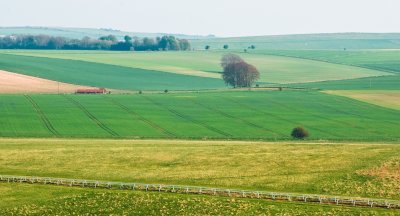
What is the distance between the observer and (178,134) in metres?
89.0

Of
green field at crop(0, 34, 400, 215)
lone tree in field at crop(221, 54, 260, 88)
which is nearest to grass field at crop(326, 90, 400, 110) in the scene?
green field at crop(0, 34, 400, 215)

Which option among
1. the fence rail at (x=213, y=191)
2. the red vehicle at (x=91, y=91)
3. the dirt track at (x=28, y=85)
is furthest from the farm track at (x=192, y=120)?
the fence rail at (x=213, y=191)

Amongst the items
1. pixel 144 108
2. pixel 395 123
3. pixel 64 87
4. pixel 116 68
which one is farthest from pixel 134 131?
pixel 116 68

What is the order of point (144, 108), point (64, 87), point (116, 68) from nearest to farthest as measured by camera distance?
point (144, 108)
point (64, 87)
point (116, 68)

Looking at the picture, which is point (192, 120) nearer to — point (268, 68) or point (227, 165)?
point (227, 165)

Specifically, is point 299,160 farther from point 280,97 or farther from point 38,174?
point 280,97

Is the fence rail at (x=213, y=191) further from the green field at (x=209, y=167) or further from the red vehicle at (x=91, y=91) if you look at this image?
the red vehicle at (x=91, y=91)

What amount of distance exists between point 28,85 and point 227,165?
7973 cm

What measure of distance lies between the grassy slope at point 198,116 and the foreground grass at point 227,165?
14960mm

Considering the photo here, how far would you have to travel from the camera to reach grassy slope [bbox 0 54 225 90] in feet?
486

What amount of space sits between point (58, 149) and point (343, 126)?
130 ft

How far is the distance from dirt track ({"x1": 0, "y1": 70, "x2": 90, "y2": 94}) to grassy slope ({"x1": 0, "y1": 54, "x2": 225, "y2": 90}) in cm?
518

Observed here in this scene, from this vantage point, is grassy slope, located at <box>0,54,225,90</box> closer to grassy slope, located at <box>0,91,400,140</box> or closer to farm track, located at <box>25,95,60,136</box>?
grassy slope, located at <box>0,91,400,140</box>

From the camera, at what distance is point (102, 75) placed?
523 ft
